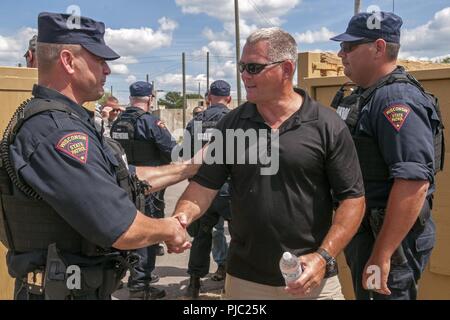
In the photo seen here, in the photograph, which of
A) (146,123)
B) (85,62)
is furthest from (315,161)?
(146,123)

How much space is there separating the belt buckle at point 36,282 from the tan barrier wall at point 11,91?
1.45m

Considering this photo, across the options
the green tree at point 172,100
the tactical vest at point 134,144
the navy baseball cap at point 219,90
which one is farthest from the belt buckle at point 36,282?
the green tree at point 172,100

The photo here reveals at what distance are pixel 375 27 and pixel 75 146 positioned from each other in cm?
179

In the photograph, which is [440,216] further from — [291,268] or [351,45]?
[291,268]

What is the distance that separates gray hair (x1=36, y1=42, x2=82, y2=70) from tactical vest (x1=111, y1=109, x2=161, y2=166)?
3.39m

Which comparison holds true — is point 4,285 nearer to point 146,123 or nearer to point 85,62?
point 85,62

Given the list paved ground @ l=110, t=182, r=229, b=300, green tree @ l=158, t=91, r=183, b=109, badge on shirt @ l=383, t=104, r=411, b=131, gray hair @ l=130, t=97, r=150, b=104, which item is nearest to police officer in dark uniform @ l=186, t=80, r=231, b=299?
paved ground @ l=110, t=182, r=229, b=300

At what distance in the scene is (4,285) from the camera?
3.43 meters

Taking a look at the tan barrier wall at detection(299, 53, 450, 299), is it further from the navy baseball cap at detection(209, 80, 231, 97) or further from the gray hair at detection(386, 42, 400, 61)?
the navy baseball cap at detection(209, 80, 231, 97)

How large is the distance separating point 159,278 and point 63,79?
12.5 ft

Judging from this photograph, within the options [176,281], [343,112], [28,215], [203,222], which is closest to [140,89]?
[203,222]

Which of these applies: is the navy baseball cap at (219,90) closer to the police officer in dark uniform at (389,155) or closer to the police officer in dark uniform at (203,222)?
the police officer in dark uniform at (203,222)

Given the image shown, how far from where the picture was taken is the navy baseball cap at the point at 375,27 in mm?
2611

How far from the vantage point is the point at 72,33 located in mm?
2104
